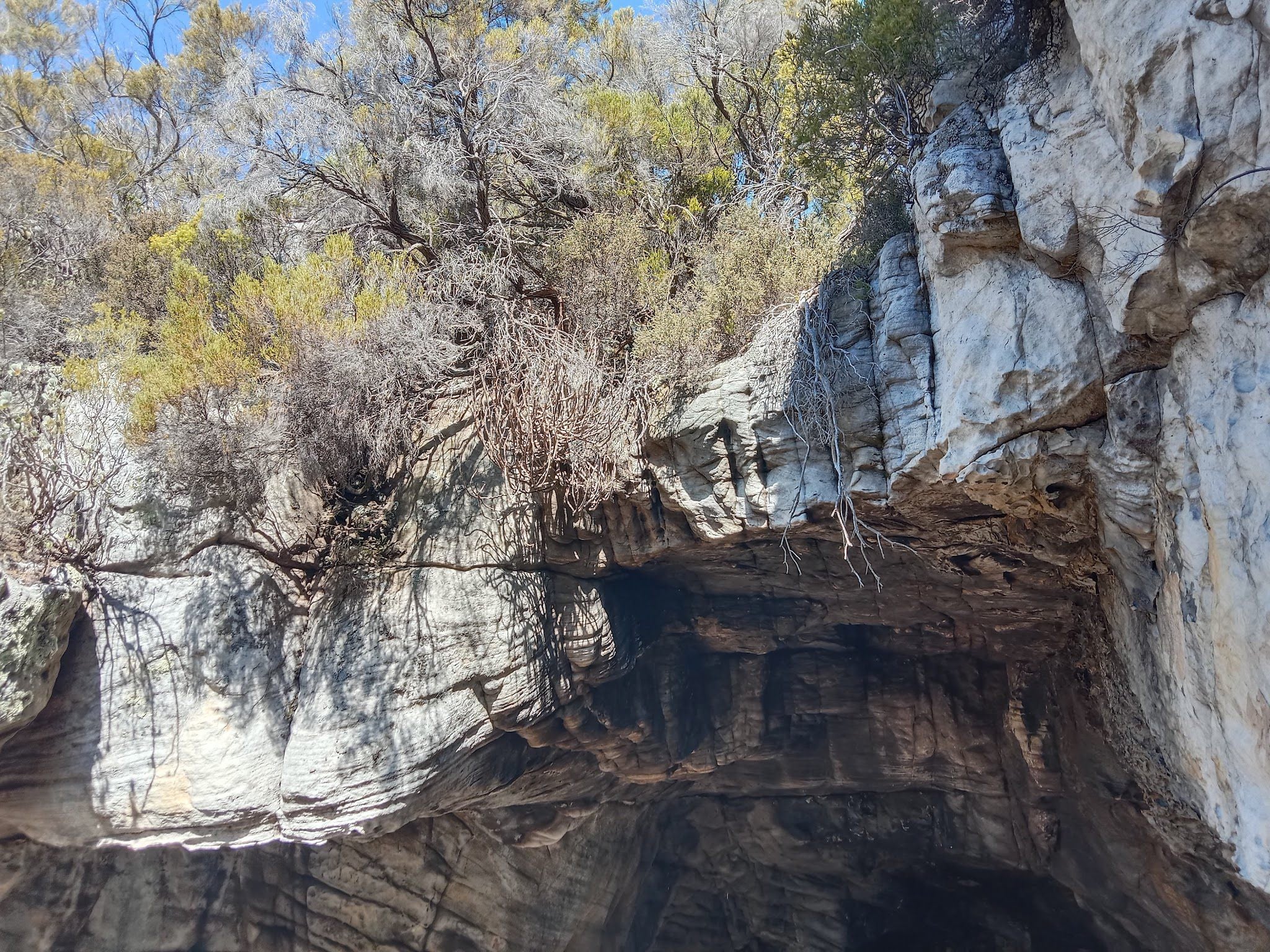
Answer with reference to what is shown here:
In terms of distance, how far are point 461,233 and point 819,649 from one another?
5635 millimetres

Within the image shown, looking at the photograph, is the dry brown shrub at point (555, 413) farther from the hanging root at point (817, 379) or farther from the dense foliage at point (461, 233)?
the hanging root at point (817, 379)

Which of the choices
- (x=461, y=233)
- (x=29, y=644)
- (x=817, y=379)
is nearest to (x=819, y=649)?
(x=817, y=379)

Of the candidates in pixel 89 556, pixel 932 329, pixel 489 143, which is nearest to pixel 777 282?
pixel 932 329

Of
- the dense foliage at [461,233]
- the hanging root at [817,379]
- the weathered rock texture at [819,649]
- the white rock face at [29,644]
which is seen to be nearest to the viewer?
the weathered rock texture at [819,649]

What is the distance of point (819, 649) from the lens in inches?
336

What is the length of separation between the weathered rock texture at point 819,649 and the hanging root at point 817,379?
0.07 meters

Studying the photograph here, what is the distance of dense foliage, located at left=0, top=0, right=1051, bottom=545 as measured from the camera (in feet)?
18.6

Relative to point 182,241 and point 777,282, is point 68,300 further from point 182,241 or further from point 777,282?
point 777,282

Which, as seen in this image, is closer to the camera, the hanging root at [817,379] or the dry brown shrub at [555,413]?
the hanging root at [817,379]

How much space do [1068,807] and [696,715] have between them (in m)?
3.68

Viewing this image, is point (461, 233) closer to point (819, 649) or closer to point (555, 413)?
point (555, 413)

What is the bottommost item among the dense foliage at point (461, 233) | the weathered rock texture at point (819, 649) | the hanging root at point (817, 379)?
the weathered rock texture at point (819, 649)

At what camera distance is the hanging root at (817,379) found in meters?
5.02

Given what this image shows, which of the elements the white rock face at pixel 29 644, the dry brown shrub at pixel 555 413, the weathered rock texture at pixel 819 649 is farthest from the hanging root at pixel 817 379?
the white rock face at pixel 29 644
